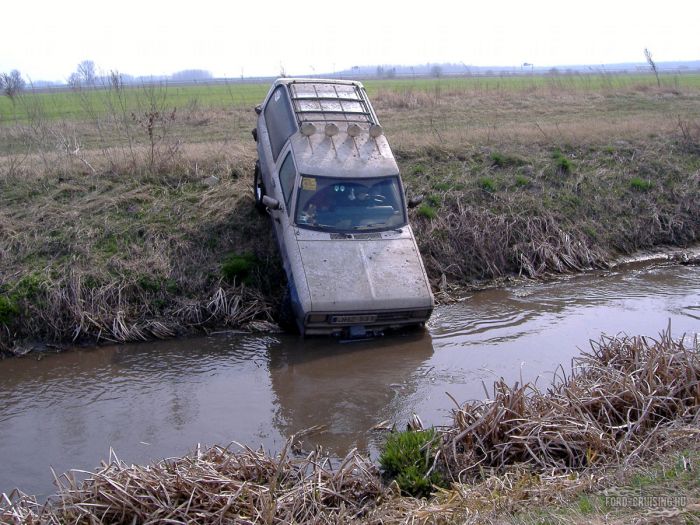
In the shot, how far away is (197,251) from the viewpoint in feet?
38.7

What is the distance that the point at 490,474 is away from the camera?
20.1 feet

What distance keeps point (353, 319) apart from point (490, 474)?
3781 mm

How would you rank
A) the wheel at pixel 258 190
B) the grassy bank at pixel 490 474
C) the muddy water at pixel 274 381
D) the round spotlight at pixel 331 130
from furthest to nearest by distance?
1. the wheel at pixel 258 190
2. the round spotlight at pixel 331 130
3. the muddy water at pixel 274 381
4. the grassy bank at pixel 490 474

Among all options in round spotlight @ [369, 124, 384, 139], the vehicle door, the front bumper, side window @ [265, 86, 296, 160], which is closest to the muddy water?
the front bumper

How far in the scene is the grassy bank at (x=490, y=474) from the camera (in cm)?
518

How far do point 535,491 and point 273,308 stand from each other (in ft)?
20.3

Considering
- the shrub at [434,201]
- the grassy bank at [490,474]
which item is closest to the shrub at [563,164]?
the shrub at [434,201]

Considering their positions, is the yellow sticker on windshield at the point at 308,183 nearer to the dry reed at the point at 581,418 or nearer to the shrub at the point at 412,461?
the dry reed at the point at 581,418

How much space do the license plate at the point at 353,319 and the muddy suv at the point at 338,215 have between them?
0.01 metres

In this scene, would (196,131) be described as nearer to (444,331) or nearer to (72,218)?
(72,218)

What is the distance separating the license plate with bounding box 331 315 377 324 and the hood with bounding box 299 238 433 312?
0.46 feet

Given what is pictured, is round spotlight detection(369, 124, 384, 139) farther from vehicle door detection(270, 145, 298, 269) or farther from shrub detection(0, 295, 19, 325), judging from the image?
shrub detection(0, 295, 19, 325)

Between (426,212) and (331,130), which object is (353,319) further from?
(426,212)

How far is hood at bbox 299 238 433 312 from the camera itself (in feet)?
31.1
